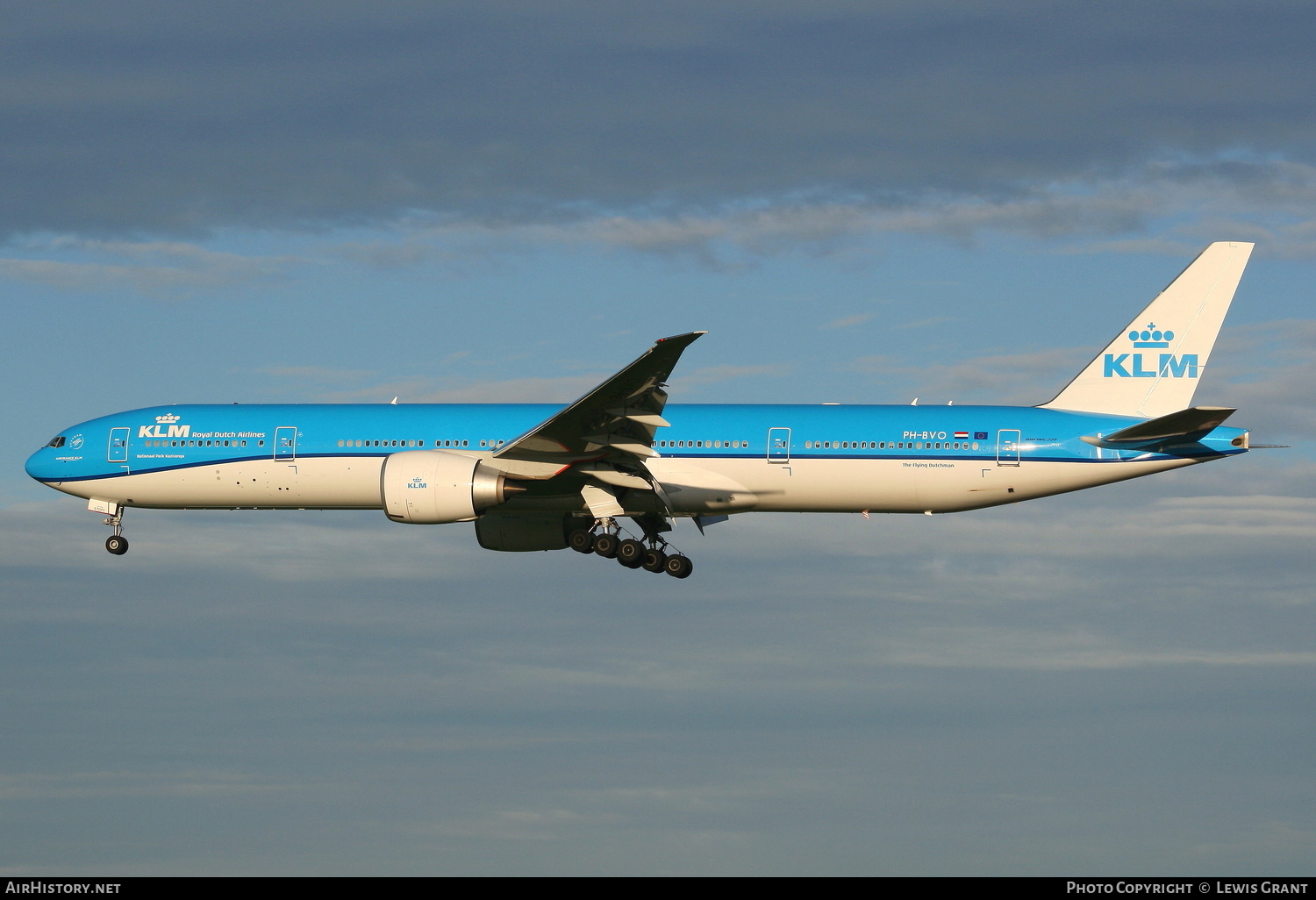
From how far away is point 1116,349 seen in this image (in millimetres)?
38719

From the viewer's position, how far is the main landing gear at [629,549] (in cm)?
3791

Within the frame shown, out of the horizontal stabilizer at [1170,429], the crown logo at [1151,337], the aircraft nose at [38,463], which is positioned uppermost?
the crown logo at [1151,337]

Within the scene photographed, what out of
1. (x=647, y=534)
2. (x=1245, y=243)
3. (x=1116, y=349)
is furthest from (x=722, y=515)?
(x=1245, y=243)

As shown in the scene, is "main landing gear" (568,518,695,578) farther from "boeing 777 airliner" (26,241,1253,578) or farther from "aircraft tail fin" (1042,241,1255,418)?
"aircraft tail fin" (1042,241,1255,418)

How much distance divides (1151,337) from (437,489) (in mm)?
20966

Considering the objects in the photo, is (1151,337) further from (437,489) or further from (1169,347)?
(437,489)

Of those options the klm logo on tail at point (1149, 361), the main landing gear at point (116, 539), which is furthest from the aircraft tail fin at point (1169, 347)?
the main landing gear at point (116, 539)

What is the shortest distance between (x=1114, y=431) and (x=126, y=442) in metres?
29.1

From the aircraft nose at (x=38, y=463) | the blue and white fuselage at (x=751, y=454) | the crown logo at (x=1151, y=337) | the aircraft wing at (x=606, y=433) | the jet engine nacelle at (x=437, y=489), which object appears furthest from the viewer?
the aircraft nose at (x=38, y=463)

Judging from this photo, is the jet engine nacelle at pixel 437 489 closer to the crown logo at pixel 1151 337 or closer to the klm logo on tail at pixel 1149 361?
the klm logo on tail at pixel 1149 361

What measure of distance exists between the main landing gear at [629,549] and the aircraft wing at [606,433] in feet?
6.59

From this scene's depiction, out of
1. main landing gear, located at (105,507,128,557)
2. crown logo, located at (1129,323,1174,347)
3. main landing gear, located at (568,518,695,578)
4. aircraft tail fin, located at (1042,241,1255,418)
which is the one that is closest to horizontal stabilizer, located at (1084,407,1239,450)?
aircraft tail fin, located at (1042,241,1255,418)

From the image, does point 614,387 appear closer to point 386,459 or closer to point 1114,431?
point 386,459

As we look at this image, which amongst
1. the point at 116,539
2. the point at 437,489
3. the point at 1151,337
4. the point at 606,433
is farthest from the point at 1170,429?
the point at 116,539
